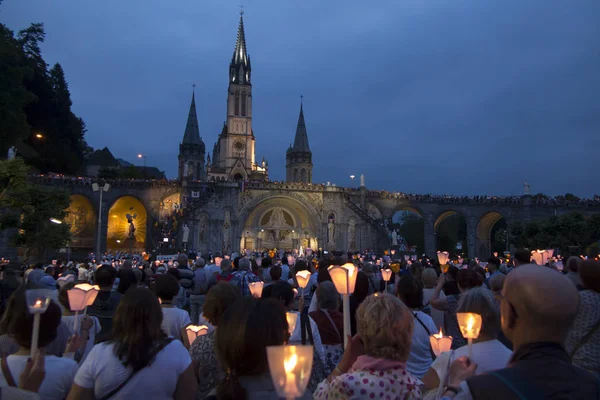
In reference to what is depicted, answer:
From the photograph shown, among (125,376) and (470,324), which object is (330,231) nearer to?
(470,324)

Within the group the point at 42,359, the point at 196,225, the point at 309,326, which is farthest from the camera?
the point at 196,225

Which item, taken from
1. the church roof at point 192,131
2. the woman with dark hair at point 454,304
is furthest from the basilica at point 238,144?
the woman with dark hair at point 454,304

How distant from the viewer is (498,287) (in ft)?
20.4

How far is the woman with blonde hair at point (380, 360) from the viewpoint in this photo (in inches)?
101

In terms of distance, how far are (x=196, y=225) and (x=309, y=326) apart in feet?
127

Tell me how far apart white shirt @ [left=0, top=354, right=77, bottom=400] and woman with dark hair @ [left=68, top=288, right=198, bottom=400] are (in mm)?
269

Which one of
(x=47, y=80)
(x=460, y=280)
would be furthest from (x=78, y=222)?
(x=460, y=280)

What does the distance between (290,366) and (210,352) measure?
6.28 feet

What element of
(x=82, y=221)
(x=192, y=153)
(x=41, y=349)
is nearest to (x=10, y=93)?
Answer: (x=82, y=221)

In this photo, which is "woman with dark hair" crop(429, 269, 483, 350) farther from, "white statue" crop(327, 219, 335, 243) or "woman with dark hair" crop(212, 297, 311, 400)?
"white statue" crop(327, 219, 335, 243)

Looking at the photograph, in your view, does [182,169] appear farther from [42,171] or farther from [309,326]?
[309,326]

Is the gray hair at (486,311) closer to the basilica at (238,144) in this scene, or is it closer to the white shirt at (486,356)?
the white shirt at (486,356)

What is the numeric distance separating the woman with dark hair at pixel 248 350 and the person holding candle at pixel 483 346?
4.05 ft

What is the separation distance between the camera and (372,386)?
2580mm
